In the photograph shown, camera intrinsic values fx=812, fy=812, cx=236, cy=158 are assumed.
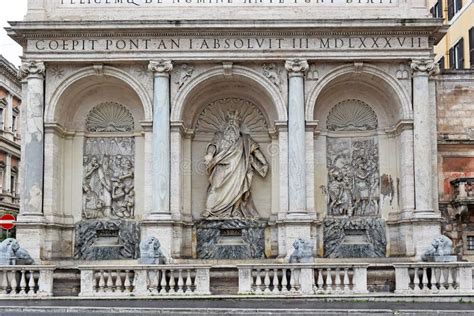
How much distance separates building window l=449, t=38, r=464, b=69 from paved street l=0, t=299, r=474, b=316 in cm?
1981

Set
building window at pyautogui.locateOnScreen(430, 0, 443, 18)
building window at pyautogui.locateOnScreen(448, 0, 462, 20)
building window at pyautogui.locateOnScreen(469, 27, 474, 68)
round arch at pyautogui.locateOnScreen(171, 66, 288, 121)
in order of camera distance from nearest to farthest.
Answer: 1. round arch at pyautogui.locateOnScreen(171, 66, 288, 121)
2. building window at pyautogui.locateOnScreen(469, 27, 474, 68)
3. building window at pyautogui.locateOnScreen(448, 0, 462, 20)
4. building window at pyautogui.locateOnScreen(430, 0, 443, 18)

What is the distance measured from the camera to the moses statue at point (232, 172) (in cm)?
2734

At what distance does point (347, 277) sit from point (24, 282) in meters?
8.37

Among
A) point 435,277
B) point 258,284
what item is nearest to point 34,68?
point 258,284

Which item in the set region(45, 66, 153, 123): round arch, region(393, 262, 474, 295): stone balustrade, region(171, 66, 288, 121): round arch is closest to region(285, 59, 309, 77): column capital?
region(171, 66, 288, 121): round arch

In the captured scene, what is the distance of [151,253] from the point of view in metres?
23.2

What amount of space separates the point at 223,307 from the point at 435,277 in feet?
19.4

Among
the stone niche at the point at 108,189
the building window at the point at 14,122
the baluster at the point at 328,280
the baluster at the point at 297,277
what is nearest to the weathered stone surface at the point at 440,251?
the baluster at the point at 328,280

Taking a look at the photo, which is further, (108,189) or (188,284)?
→ (108,189)

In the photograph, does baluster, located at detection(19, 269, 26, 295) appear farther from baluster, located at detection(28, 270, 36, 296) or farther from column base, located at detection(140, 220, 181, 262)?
column base, located at detection(140, 220, 181, 262)

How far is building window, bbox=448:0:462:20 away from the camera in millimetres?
37969

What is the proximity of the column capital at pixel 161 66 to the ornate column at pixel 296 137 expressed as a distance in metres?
3.81

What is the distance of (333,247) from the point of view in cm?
2683

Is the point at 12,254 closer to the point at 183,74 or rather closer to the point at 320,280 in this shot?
the point at 183,74
